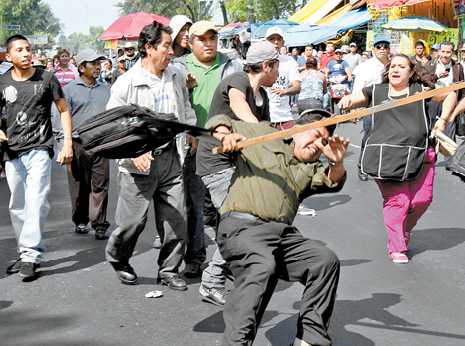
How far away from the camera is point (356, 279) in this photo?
21.2ft

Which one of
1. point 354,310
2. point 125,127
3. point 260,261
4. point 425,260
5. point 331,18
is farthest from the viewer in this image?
point 331,18

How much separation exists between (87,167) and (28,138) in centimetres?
161

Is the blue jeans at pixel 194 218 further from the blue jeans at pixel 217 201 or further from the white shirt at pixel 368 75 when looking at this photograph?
the white shirt at pixel 368 75

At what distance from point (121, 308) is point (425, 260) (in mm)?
2806

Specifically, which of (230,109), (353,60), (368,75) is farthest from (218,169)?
(353,60)

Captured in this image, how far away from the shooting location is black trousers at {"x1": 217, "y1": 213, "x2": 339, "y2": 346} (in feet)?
14.0

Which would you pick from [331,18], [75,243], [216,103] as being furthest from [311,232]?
[331,18]

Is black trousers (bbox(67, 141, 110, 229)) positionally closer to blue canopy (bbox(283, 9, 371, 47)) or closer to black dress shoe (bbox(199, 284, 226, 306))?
black dress shoe (bbox(199, 284, 226, 306))

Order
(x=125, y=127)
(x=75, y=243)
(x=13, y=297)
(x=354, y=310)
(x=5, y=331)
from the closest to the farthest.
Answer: (x=125, y=127)
(x=5, y=331)
(x=354, y=310)
(x=13, y=297)
(x=75, y=243)

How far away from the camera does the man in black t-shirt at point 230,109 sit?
17.5 ft

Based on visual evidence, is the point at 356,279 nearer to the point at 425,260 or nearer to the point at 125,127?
the point at 425,260

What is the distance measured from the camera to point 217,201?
5715mm

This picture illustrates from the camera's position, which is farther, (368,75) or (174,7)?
(174,7)

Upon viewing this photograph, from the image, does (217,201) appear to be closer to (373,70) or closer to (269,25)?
(373,70)
